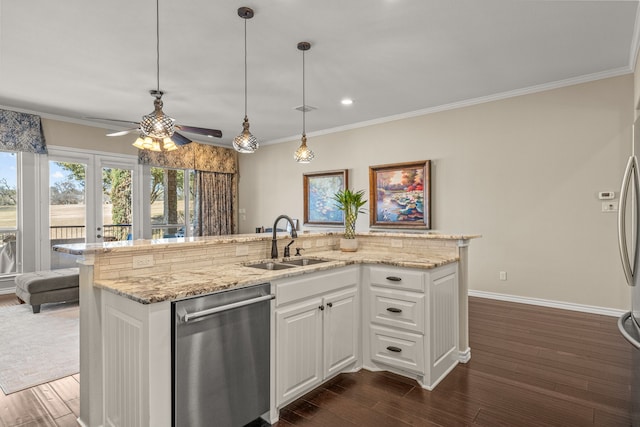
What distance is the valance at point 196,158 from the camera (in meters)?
6.88

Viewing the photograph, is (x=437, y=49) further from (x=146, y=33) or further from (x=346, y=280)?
(x=146, y=33)

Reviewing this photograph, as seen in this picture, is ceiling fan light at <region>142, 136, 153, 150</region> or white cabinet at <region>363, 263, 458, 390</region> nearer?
white cabinet at <region>363, 263, 458, 390</region>

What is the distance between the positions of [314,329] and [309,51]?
2.62 meters

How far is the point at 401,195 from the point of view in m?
5.66

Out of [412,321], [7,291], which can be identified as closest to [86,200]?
[7,291]

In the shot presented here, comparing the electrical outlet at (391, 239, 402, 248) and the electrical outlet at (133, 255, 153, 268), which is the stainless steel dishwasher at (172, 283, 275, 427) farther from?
the electrical outlet at (391, 239, 402, 248)

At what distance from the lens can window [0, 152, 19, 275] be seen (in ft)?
17.7

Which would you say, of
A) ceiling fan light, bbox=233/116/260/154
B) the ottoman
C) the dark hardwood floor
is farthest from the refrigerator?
the ottoman

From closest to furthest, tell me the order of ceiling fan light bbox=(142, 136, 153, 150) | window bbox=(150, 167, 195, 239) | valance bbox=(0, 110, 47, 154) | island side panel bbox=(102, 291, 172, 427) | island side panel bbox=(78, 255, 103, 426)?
island side panel bbox=(102, 291, 172, 427) < island side panel bbox=(78, 255, 103, 426) < ceiling fan light bbox=(142, 136, 153, 150) < valance bbox=(0, 110, 47, 154) < window bbox=(150, 167, 195, 239)

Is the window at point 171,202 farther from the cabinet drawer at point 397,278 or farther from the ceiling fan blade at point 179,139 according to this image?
the cabinet drawer at point 397,278

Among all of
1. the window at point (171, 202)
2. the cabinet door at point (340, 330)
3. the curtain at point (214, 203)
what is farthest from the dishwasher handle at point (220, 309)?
the curtain at point (214, 203)

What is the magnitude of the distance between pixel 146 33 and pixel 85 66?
1.20 metres

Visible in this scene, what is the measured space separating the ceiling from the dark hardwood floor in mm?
2794

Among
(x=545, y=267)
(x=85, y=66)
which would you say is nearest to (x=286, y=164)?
(x=85, y=66)
